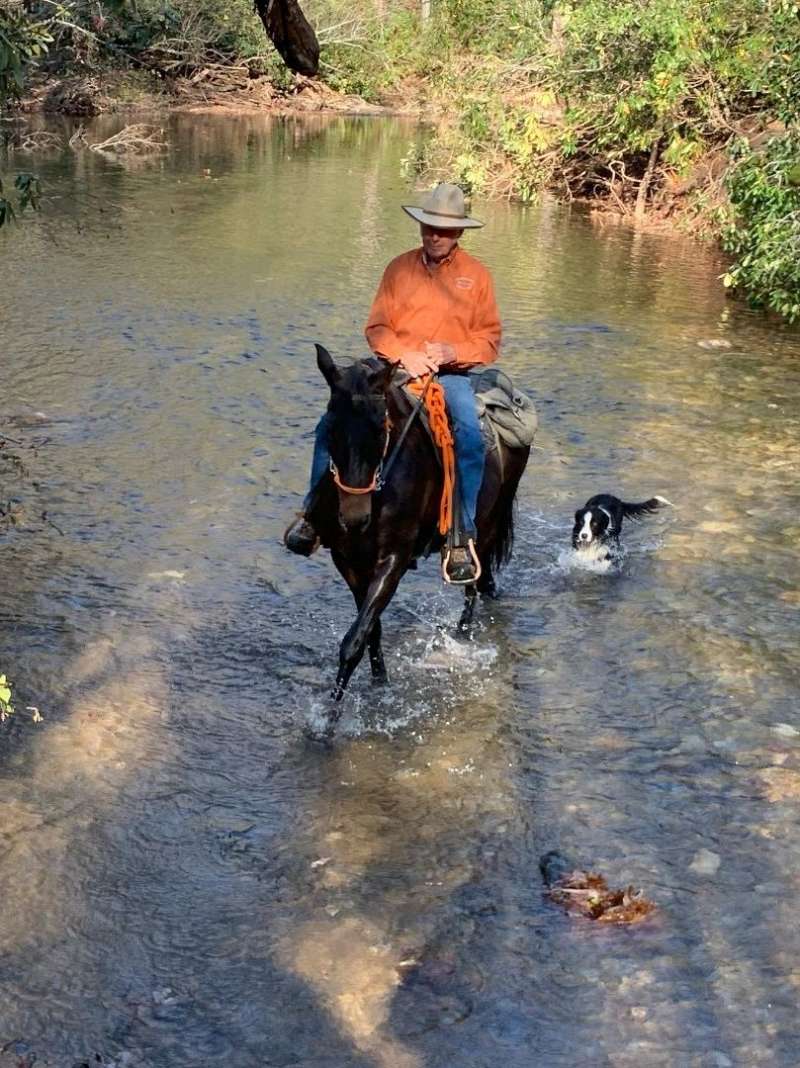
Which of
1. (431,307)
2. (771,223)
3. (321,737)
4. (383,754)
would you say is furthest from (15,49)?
(771,223)

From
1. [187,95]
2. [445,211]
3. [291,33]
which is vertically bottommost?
[187,95]

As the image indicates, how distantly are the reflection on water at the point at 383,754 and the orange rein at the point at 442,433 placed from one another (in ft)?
3.63

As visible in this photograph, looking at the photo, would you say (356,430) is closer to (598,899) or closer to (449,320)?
(449,320)

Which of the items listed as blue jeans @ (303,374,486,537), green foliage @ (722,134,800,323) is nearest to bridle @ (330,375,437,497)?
blue jeans @ (303,374,486,537)

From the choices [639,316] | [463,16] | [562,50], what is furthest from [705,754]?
[463,16]

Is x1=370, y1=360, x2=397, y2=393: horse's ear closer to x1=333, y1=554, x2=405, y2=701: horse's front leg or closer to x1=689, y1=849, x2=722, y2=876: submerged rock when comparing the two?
x1=333, y1=554, x2=405, y2=701: horse's front leg

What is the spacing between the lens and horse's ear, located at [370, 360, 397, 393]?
237 inches

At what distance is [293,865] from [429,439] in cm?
255

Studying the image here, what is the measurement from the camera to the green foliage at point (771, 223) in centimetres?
1513

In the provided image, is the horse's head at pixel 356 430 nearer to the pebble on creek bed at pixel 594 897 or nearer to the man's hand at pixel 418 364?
the man's hand at pixel 418 364

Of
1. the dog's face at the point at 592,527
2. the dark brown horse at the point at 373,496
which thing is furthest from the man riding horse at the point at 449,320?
the dog's face at the point at 592,527

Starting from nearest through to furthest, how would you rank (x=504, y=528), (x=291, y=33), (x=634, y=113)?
(x=291, y=33) → (x=504, y=528) → (x=634, y=113)

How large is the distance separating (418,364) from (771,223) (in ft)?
32.0

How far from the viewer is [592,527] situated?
927 cm
